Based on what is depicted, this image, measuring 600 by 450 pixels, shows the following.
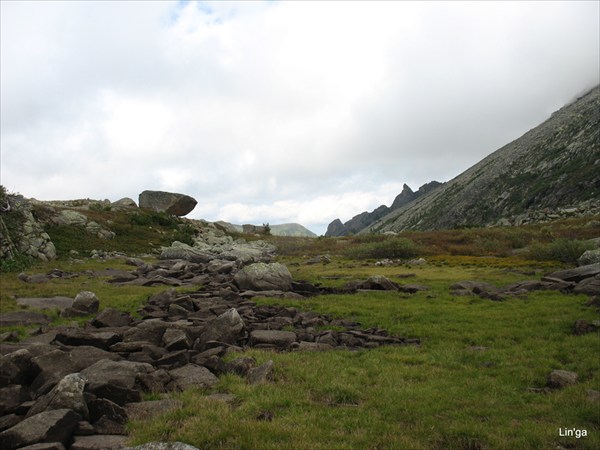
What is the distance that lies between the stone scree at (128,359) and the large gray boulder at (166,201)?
64.3 meters

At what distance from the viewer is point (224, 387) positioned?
11.1 meters

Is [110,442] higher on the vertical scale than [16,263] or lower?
lower

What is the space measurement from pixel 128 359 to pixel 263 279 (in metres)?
15.3

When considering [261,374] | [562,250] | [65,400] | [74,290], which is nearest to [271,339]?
[261,374]

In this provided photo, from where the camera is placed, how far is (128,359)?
41.8 ft

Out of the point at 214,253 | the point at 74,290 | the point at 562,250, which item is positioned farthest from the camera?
the point at 214,253

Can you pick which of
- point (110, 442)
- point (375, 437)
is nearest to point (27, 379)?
point (110, 442)

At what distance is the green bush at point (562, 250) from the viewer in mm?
37688

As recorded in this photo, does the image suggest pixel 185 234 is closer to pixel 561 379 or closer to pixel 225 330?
pixel 225 330

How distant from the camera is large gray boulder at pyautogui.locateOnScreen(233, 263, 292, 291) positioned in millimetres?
27391

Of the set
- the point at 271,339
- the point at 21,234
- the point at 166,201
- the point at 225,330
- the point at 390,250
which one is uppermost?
the point at 166,201

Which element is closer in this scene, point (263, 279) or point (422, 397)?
point (422, 397)

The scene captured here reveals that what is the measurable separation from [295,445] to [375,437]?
1.71 m

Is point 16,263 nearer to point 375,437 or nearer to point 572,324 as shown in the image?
point 375,437
